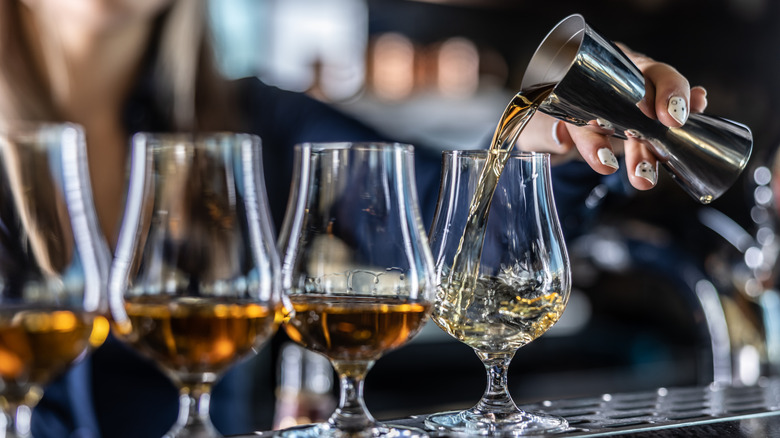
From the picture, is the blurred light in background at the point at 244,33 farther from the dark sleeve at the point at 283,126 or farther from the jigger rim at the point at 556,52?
the jigger rim at the point at 556,52

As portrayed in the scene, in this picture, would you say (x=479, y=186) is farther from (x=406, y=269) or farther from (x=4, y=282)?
(x=4, y=282)

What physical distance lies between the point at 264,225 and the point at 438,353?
2.09m

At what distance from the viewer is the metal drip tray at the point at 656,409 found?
622 mm

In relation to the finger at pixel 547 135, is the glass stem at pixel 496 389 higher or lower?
lower

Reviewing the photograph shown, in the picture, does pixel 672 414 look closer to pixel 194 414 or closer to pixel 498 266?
pixel 498 266

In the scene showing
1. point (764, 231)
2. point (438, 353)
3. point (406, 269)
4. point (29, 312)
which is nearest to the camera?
point (29, 312)

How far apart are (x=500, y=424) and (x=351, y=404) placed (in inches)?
4.6

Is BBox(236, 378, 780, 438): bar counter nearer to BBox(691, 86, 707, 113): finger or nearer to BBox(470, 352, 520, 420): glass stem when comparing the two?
BBox(470, 352, 520, 420): glass stem

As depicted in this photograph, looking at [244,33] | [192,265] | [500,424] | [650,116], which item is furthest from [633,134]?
[244,33]

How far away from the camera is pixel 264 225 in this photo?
52 centimetres

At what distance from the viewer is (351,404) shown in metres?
0.58

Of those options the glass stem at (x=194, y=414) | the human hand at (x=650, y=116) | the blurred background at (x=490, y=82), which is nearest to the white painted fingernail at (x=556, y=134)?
the human hand at (x=650, y=116)

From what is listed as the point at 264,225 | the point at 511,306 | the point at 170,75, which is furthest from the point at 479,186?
the point at 170,75

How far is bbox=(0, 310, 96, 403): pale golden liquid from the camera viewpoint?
1.48ft
